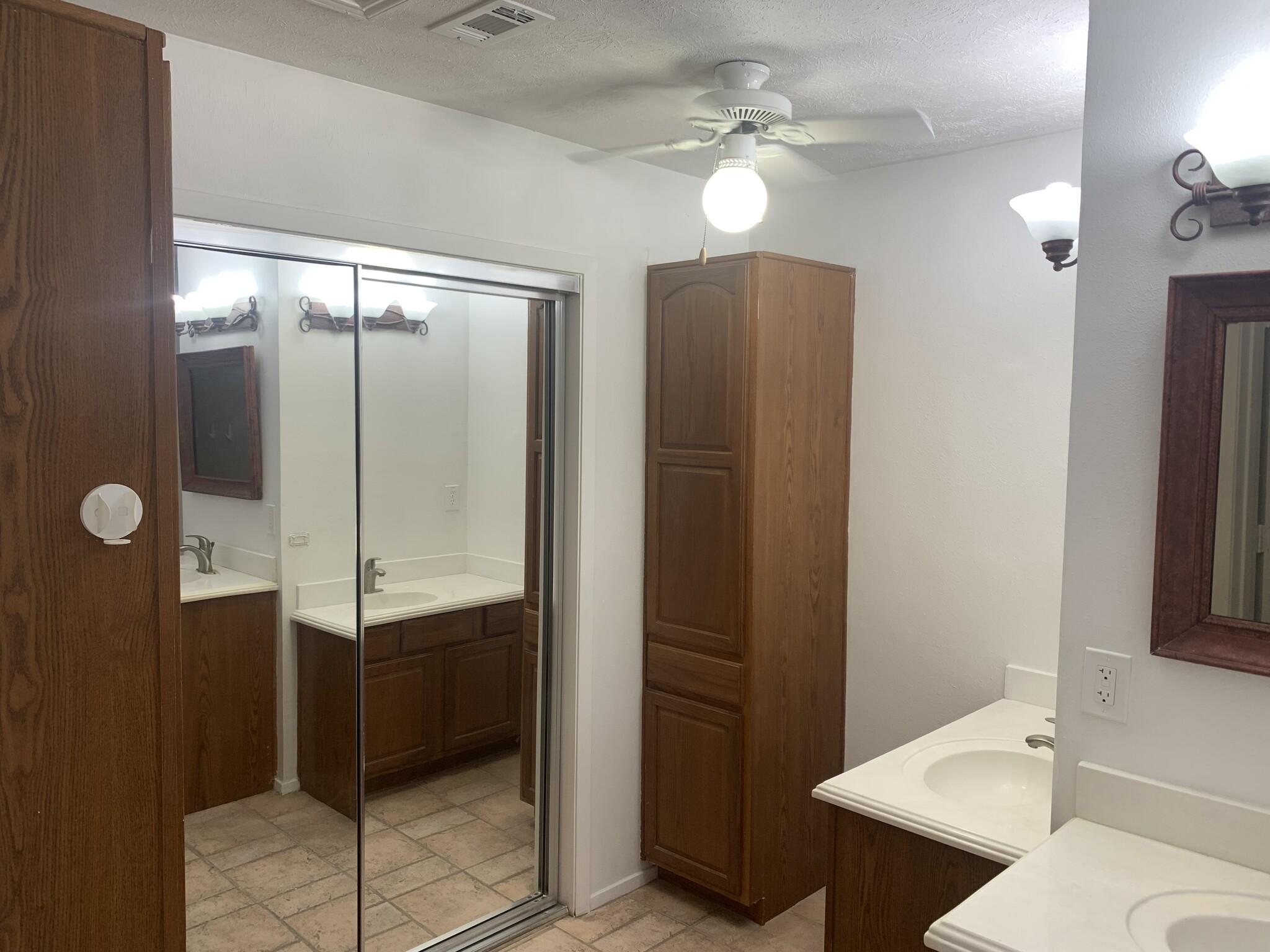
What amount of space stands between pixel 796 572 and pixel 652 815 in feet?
3.21

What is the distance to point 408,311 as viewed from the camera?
264 cm

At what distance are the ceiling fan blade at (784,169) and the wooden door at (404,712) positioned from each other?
1.82 m

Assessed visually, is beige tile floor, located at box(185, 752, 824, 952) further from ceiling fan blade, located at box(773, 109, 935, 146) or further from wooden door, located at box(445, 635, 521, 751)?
ceiling fan blade, located at box(773, 109, 935, 146)

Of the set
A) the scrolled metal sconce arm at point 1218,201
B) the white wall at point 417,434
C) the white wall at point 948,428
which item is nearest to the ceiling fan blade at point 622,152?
the white wall at point 417,434

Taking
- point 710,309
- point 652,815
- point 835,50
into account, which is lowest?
point 652,815

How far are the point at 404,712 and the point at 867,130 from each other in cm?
209

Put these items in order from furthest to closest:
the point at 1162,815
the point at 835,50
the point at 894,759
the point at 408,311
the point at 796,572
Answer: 1. the point at 796,572
2. the point at 408,311
3. the point at 894,759
4. the point at 835,50
5. the point at 1162,815

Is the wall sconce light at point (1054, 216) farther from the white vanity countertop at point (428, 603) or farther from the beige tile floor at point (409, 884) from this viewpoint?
the beige tile floor at point (409, 884)

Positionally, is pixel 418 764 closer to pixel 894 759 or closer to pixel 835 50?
pixel 894 759

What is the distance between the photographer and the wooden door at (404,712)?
104 inches

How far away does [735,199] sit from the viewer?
7.31ft

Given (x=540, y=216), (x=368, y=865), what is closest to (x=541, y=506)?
(x=540, y=216)

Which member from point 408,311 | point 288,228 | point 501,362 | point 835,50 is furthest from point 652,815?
point 835,50

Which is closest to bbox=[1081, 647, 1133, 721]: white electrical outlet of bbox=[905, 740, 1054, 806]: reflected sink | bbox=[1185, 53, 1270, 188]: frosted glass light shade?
bbox=[905, 740, 1054, 806]: reflected sink
